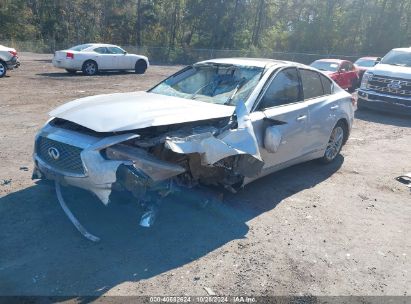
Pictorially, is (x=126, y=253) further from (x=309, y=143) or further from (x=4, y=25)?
(x=4, y=25)

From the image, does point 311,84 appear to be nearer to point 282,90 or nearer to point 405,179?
point 282,90

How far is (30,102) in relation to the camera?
36.1 ft

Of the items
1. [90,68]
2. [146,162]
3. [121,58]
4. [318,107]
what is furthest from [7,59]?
[146,162]

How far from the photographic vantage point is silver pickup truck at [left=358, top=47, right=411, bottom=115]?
36.4ft

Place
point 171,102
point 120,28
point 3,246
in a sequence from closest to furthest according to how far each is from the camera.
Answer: point 3,246, point 171,102, point 120,28

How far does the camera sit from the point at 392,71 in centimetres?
1138

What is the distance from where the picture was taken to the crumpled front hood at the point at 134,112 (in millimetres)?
3977

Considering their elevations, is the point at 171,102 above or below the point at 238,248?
above

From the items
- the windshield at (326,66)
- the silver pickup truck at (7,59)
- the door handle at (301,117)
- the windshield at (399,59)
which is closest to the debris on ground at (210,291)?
the door handle at (301,117)

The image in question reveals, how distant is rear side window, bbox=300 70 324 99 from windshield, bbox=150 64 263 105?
94cm

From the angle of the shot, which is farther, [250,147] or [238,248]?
[250,147]

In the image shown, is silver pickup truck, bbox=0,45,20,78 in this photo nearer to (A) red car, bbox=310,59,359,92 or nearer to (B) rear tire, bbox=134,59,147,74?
(B) rear tire, bbox=134,59,147,74

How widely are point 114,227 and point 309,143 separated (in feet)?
10.1

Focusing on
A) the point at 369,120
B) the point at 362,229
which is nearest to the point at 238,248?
the point at 362,229
